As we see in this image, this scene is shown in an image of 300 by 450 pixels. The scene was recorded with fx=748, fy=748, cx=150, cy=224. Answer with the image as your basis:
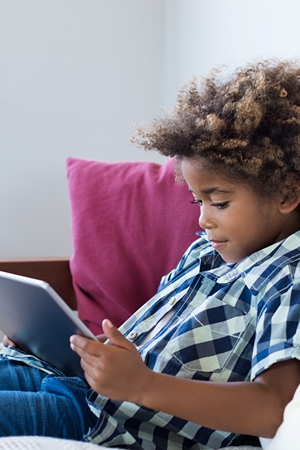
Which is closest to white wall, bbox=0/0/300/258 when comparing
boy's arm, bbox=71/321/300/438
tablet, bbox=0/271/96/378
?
tablet, bbox=0/271/96/378

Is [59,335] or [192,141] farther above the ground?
[192,141]

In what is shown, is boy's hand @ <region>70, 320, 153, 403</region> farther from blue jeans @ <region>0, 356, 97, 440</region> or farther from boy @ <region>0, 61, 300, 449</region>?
blue jeans @ <region>0, 356, 97, 440</region>

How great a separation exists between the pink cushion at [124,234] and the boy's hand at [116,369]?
586mm

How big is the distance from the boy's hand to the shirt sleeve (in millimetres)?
142

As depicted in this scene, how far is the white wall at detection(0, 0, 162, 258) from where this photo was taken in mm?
2281

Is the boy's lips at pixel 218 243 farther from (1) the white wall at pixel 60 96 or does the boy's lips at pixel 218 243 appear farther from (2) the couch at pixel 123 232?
(1) the white wall at pixel 60 96

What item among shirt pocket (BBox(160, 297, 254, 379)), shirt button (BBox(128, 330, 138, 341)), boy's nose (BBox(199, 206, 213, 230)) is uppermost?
boy's nose (BBox(199, 206, 213, 230))

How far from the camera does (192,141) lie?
1.03m

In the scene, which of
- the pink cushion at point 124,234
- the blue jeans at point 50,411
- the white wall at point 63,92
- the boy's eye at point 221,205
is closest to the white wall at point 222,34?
the white wall at point 63,92

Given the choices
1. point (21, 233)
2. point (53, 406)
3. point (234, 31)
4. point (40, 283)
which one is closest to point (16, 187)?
point (21, 233)

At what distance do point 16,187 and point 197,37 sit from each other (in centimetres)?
74

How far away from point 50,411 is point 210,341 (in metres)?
0.25

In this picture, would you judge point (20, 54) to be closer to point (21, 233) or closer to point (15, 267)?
point (21, 233)

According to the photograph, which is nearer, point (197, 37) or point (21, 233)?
point (197, 37)
